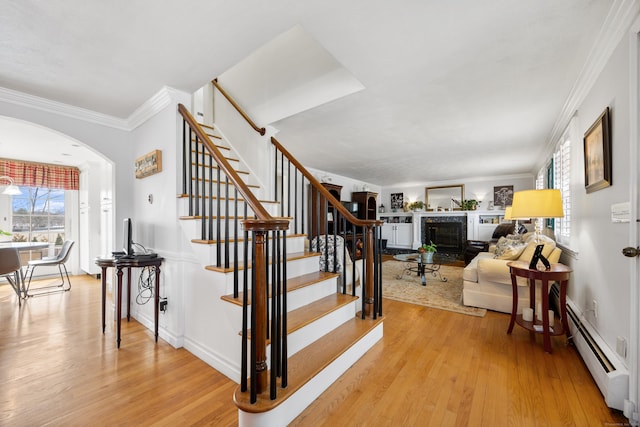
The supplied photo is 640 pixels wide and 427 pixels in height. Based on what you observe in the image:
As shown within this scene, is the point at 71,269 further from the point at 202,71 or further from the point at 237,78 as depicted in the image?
the point at 202,71

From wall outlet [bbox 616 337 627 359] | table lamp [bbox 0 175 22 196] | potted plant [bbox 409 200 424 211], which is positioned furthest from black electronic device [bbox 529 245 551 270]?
table lamp [bbox 0 175 22 196]

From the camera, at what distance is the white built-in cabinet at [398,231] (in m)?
8.86

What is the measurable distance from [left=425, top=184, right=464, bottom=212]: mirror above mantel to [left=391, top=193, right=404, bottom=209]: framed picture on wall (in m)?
0.86

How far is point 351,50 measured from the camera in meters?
1.86

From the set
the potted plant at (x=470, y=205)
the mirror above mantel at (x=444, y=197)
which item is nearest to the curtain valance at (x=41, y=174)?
the mirror above mantel at (x=444, y=197)

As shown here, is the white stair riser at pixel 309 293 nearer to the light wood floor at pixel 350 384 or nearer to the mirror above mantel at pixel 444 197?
the light wood floor at pixel 350 384

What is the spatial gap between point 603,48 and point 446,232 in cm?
684

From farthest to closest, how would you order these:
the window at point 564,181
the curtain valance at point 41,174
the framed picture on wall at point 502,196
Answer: the framed picture on wall at point 502,196 → the curtain valance at point 41,174 → the window at point 564,181

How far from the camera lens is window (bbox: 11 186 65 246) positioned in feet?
16.2

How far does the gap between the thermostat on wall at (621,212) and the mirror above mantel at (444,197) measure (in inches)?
264

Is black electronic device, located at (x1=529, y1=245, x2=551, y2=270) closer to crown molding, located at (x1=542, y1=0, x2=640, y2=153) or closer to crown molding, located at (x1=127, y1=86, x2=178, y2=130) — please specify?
crown molding, located at (x1=542, y1=0, x2=640, y2=153)

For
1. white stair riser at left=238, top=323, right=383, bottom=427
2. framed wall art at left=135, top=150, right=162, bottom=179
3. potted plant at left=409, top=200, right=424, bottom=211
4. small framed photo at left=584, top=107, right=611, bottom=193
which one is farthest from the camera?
potted plant at left=409, top=200, right=424, bottom=211

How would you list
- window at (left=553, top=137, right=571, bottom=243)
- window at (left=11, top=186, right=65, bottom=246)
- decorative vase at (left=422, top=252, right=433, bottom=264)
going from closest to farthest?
window at (left=553, top=137, right=571, bottom=243) < decorative vase at (left=422, top=252, right=433, bottom=264) < window at (left=11, top=186, right=65, bottom=246)

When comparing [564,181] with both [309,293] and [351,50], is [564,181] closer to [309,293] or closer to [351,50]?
[351,50]
